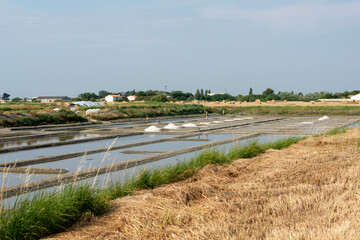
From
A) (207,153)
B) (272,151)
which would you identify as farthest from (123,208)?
(272,151)

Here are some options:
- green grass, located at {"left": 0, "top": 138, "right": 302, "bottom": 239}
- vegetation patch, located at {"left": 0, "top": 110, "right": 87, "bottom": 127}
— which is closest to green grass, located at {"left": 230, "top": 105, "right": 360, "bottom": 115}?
vegetation patch, located at {"left": 0, "top": 110, "right": 87, "bottom": 127}

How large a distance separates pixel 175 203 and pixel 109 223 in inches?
39.5

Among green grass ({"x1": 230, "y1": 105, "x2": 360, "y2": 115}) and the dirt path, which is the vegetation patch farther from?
green grass ({"x1": 230, "y1": 105, "x2": 360, "y2": 115})

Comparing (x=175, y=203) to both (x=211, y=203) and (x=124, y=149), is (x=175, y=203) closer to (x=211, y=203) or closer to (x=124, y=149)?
(x=211, y=203)

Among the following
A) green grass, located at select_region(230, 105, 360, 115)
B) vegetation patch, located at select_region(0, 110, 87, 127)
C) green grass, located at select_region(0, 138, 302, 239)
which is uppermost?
green grass, located at select_region(0, 138, 302, 239)

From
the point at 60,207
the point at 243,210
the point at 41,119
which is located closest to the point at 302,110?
the point at 41,119

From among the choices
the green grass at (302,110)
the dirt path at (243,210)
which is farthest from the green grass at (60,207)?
the green grass at (302,110)

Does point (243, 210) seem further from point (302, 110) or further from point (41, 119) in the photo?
point (302, 110)

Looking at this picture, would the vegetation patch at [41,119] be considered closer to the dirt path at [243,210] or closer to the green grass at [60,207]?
the green grass at [60,207]

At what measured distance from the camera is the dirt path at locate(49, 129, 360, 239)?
4.10 metres

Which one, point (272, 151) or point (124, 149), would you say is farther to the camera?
point (124, 149)

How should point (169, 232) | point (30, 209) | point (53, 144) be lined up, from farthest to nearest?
point (53, 144) < point (30, 209) < point (169, 232)

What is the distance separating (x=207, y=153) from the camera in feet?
31.1

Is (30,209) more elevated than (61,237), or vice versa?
(30,209)
